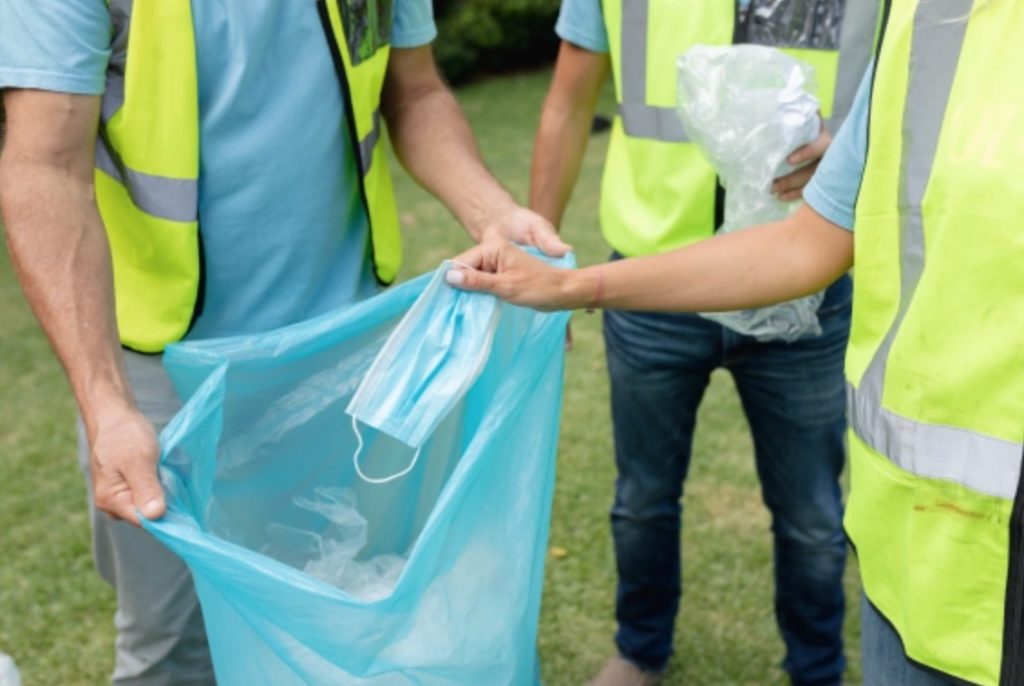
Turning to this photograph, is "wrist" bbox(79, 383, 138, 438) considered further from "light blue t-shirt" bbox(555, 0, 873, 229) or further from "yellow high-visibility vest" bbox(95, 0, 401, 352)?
"light blue t-shirt" bbox(555, 0, 873, 229)

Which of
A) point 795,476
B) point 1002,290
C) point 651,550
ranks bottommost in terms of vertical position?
point 651,550

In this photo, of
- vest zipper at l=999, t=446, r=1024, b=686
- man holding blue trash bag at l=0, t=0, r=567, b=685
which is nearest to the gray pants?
man holding blue trash bag at l=0, t=0, r=567, b=685

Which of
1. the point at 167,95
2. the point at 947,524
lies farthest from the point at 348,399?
the point at 947,524

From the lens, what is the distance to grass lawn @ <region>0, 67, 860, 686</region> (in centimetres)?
315

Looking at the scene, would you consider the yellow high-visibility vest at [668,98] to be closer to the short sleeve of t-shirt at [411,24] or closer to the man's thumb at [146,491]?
the short sleeve of t-shirt at [411,24]

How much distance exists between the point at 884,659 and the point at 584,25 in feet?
4.57

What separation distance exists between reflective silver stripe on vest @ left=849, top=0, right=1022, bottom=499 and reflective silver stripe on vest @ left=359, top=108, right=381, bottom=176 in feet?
3.18

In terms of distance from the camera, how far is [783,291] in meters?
1.82

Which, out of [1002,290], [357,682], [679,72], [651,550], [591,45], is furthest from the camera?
[651,550]

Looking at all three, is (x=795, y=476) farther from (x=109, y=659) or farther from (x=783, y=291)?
(x=109, y=659)

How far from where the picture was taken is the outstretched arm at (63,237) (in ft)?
5.83

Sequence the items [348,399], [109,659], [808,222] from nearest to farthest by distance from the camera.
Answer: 1. [808,222]
2. [348,399]
3. [109,659]

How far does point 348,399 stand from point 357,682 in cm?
56

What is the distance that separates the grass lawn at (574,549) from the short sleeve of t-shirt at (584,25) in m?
1.44
